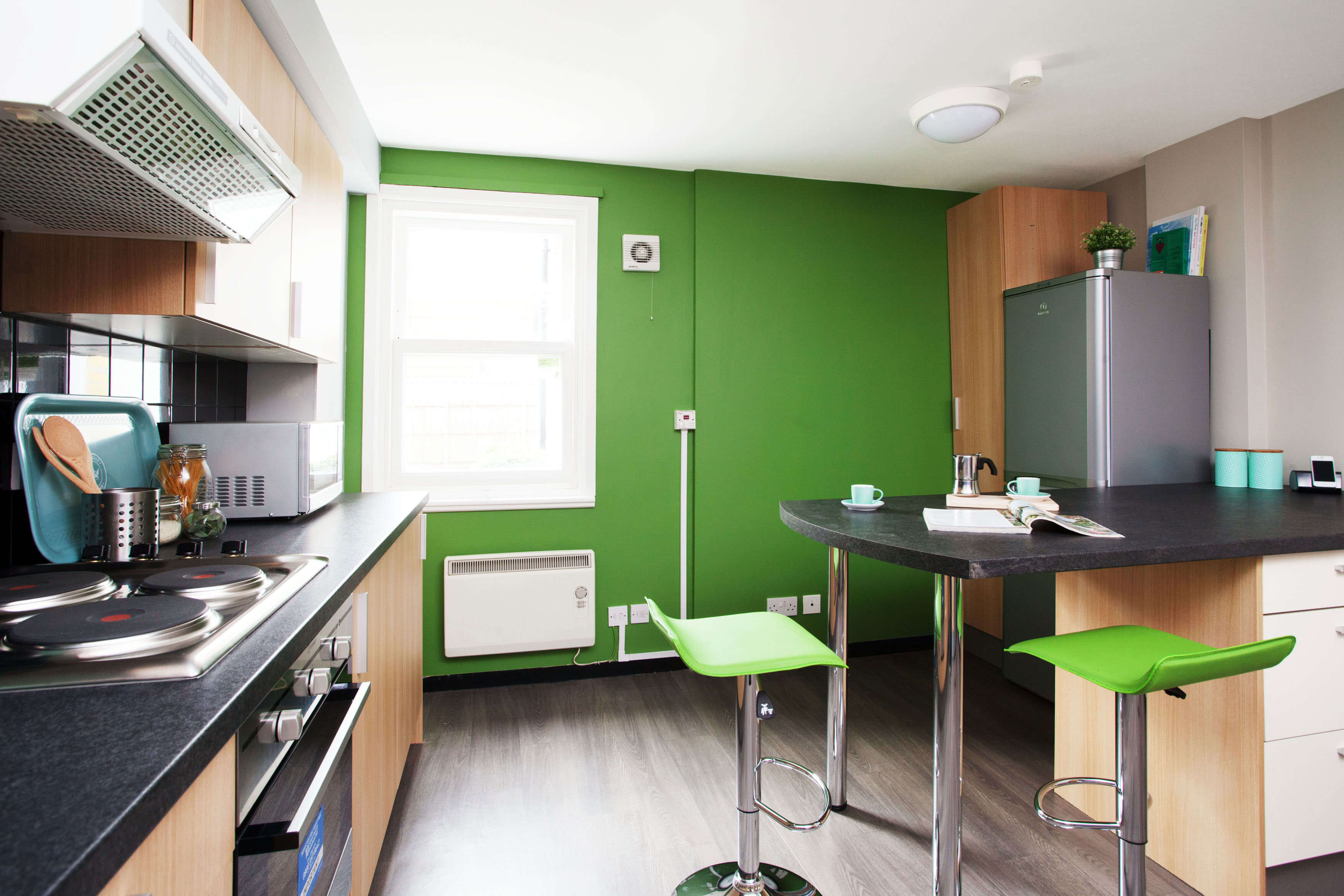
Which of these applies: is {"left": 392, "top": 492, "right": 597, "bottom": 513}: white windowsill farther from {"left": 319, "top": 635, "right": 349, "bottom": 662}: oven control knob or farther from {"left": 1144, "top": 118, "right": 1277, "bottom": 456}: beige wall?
{"left": 1144, "top": 118, "right": 1277, "bottom": 456}: beige wall

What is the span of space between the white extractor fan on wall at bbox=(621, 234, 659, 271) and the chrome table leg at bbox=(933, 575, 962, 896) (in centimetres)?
213

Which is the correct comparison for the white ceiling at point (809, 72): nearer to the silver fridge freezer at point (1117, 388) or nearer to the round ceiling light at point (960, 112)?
the round ceiling light at point (960, 112)

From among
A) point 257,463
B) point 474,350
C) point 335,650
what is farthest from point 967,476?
point 474,350

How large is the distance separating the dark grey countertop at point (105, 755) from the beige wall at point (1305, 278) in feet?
11.1

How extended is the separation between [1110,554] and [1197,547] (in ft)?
0.74

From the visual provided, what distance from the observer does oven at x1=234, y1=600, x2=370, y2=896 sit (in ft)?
2.58

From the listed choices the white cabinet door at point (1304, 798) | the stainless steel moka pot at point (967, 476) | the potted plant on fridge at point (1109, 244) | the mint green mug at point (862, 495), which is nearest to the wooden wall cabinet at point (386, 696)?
the mint green mug at point (862, 495)

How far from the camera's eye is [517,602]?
298 cm

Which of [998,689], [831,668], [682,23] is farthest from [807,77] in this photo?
[998,689]

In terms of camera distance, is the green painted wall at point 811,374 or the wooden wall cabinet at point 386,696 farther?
the green painted wall at point 811,374

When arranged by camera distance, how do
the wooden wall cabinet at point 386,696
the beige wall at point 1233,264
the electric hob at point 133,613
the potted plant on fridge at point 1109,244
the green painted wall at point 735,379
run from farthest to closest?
the green painted wall at point 735,379 < the potted plant on fridge at point 1109,244 < the beige wall at point 1233,264 < the wooden wall cabinet at point 386,696 < the electric hob at point 133,613

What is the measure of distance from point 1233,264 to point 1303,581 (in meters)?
1.80

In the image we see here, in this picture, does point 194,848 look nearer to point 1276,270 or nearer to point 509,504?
point 509,504

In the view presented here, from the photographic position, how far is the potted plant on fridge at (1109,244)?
2.82 metres
